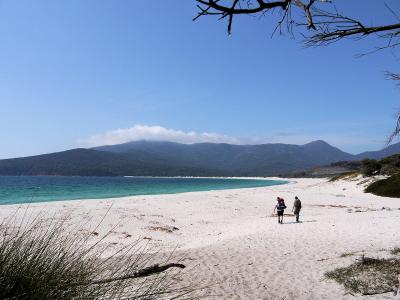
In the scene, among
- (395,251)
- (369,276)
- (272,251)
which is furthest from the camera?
(272,251)

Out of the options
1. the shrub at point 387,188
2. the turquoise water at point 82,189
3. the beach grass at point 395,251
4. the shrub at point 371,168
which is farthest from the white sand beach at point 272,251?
the shrub at point 371,168

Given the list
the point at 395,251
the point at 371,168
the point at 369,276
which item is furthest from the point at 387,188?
the point at 369,276

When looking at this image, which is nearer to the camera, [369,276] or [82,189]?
[369,276]

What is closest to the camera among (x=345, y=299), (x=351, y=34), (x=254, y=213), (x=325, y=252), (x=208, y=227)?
(x=351, y=34)

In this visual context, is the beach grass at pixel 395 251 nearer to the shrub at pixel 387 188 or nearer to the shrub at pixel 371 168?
the shrub at pixel 387 188

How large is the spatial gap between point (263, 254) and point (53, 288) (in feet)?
30.5

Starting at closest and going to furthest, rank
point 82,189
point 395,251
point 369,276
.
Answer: point 369,276 → point 395,251 → point 82,189

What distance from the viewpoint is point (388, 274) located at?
8.11m

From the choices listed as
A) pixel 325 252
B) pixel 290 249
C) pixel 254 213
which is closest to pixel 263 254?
pixel 290 249

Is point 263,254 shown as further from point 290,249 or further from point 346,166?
point 346,166

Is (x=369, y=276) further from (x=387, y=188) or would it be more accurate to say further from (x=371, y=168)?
(x=371, y=168)

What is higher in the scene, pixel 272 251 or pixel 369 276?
pixel 369 276

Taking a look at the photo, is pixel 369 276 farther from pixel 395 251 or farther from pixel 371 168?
pixel 371 168

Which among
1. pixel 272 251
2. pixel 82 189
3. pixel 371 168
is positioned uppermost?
pixel 371 168
